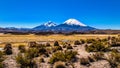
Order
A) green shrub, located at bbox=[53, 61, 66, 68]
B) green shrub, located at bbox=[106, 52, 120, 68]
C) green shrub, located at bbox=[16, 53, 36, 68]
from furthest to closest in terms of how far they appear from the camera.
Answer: green shrub, located at bbox=[106, 52, 120, 68]
green shrub, located at bbox=[16, 53, 36, 68]
green shrub, located at bbox=[53, 61, 66, 68]

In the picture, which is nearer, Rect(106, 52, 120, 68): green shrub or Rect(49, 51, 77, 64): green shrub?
Rect(106, 52, 120, 68): green shrub

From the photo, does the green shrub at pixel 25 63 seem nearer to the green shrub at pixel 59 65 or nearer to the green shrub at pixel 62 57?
the green shrub at pixel 62 57

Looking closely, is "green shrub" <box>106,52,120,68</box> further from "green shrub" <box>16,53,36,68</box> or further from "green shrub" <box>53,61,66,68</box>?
"green shrub" <box>16,53,36,68</box>

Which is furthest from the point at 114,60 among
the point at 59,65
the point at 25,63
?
the point at 25,63

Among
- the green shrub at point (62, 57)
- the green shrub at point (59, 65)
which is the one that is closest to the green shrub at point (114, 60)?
the green shrub at point (62, 57)

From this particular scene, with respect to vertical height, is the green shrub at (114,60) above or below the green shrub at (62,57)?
below

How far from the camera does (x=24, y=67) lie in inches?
931

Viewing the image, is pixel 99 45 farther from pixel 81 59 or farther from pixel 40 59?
pixel 40 59

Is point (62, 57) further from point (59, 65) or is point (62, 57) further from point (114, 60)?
point (114, 60)

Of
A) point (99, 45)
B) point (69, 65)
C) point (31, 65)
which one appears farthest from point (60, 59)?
point (99, 45)

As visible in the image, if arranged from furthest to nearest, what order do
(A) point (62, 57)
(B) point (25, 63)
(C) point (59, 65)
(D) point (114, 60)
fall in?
(A) point (62, 57) → (D) point (114, 60) → (B) point (25, 63) → (C) point (59, 65)

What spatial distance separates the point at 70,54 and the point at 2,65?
8.13 m

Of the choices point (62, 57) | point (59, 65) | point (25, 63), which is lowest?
point (59, 65)

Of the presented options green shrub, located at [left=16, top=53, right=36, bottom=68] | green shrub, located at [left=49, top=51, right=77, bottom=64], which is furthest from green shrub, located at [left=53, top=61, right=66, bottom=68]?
green shrub, located at [left=16, top=53, right=36, bottom=68]
